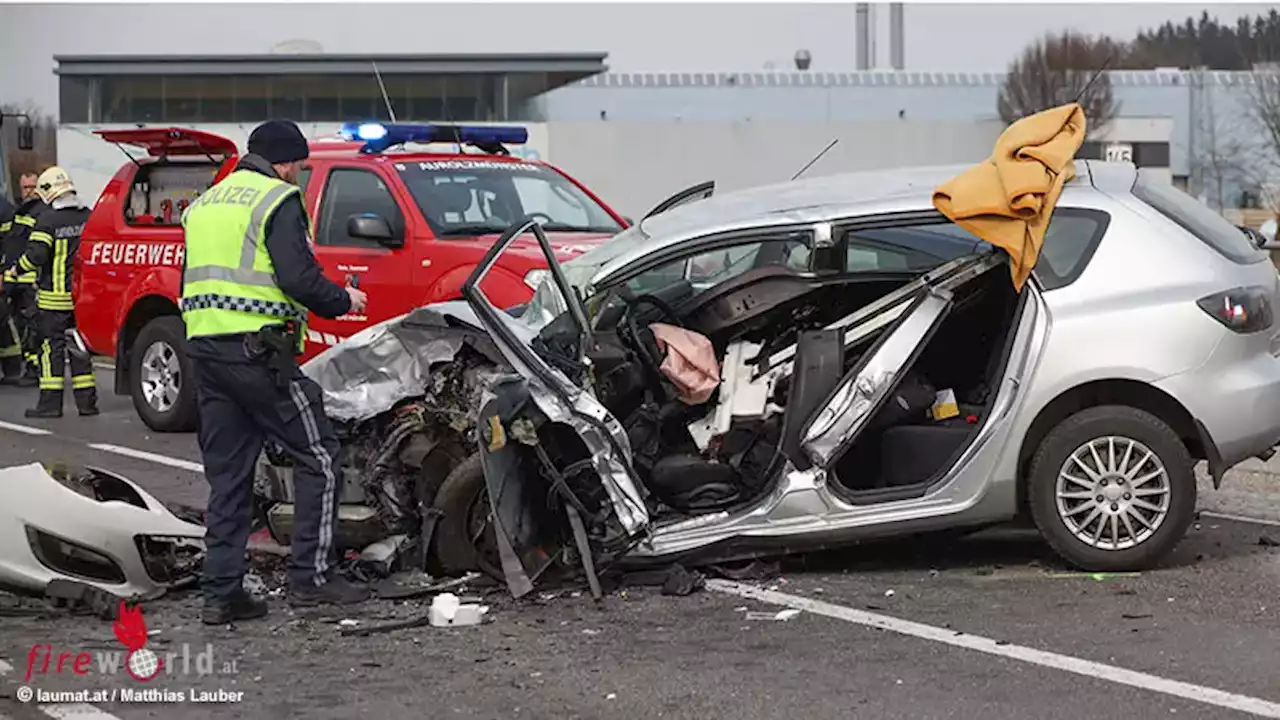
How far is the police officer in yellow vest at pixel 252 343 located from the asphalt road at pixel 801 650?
352mm

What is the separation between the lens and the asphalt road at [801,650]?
5176mm

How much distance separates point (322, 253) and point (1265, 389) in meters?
6.20

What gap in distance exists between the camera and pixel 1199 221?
686 centimetres

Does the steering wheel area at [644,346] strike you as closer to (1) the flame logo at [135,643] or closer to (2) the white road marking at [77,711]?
(1) the flame logo at [135,643]

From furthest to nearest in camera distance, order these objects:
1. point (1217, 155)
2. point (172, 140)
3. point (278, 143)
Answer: point (1217, 155)
point (172, 140)
point (278, 143)

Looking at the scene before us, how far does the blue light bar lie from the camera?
11.0 metres

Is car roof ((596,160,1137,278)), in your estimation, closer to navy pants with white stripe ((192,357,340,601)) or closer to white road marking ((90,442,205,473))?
navy pants with white stripe ((192,357,340,601))

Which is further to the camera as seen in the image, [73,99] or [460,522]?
[73,99]

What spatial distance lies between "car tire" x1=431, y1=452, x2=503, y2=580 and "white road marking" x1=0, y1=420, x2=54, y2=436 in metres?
5.94

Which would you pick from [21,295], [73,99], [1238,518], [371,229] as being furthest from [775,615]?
[73,99]

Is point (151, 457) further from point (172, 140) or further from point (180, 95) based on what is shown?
point (180, 95)

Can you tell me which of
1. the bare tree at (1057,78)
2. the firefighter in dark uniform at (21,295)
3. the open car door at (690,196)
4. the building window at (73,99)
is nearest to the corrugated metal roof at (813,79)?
the bare tree at (1057,78)

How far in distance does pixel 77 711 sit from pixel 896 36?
196 ft

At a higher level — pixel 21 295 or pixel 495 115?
pixel 495 115
